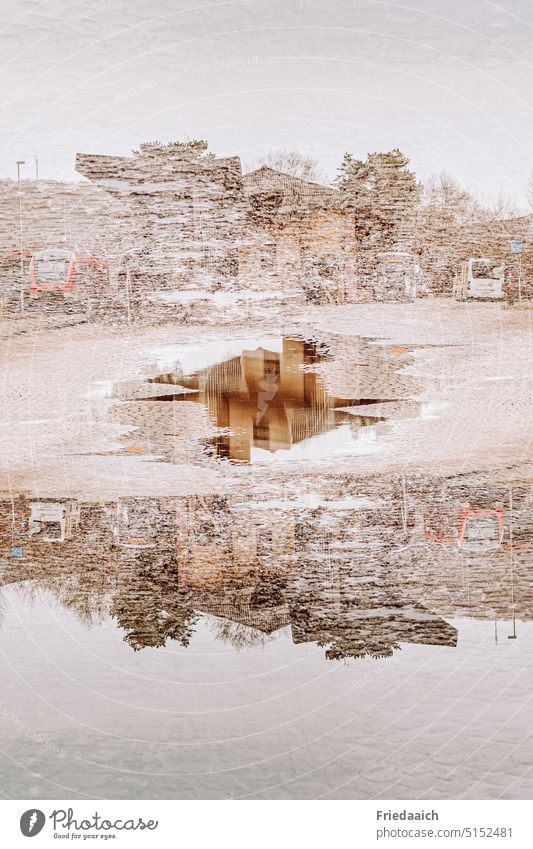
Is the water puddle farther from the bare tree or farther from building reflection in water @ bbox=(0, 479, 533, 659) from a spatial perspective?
the bare tree

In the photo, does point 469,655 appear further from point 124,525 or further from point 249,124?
point 249,124

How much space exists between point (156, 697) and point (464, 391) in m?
1.21

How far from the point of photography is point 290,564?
2.76 m

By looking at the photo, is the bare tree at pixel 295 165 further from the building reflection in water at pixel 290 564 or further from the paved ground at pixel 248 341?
the building reflection in water at pixel 290 564

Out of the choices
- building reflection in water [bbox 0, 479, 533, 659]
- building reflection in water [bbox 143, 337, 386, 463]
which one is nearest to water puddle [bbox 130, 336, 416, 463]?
building reflection in water [bbox 143, 337, 386, 463]

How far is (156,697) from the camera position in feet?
8.79

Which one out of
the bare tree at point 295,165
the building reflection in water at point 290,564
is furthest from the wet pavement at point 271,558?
the bare tree at point 295,165

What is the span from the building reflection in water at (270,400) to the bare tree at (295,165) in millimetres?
456

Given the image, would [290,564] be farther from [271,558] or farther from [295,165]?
[295,165]

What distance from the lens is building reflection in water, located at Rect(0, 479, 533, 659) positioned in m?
2.73

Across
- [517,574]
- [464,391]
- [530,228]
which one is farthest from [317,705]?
[530,228]

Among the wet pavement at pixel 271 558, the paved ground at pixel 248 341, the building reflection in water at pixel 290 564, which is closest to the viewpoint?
the wet pavement at pixel 271 558

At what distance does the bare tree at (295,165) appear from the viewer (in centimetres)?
→ 280

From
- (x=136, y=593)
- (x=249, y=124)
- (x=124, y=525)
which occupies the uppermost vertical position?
(x=249, y=124)
